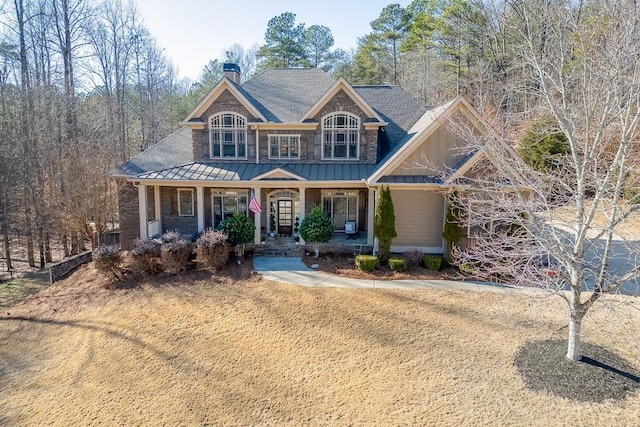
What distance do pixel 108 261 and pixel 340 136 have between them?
10496 mm

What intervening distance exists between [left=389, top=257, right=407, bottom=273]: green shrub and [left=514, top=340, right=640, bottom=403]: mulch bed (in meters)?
5.17

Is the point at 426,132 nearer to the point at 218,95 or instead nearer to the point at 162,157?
the point at 218,95

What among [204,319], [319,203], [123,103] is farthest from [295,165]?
[123,103]

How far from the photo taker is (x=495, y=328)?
9.04 meters

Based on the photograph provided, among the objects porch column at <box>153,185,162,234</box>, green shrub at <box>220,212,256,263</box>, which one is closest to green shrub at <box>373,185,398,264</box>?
green shrub at <box>220,212,256,263</box>

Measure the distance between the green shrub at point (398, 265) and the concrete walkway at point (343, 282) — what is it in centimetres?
81

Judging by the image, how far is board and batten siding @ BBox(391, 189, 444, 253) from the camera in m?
14.0

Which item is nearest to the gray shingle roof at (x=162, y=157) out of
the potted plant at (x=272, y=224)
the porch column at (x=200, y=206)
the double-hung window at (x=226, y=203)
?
the double-hung window at (x=226, y=203)

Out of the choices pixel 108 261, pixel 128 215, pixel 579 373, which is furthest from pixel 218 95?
pixel 579 373

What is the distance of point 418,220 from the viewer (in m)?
14.2

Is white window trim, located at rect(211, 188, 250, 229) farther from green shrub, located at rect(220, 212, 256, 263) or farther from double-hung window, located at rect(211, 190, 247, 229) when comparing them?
green shrub, located at rect(220, 212, 256, 263)

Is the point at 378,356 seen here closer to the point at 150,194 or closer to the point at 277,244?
the point at 277,244

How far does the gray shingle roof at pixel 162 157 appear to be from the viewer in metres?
16.1

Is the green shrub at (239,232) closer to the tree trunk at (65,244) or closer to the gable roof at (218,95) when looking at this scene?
the gable roof at (218,95)
